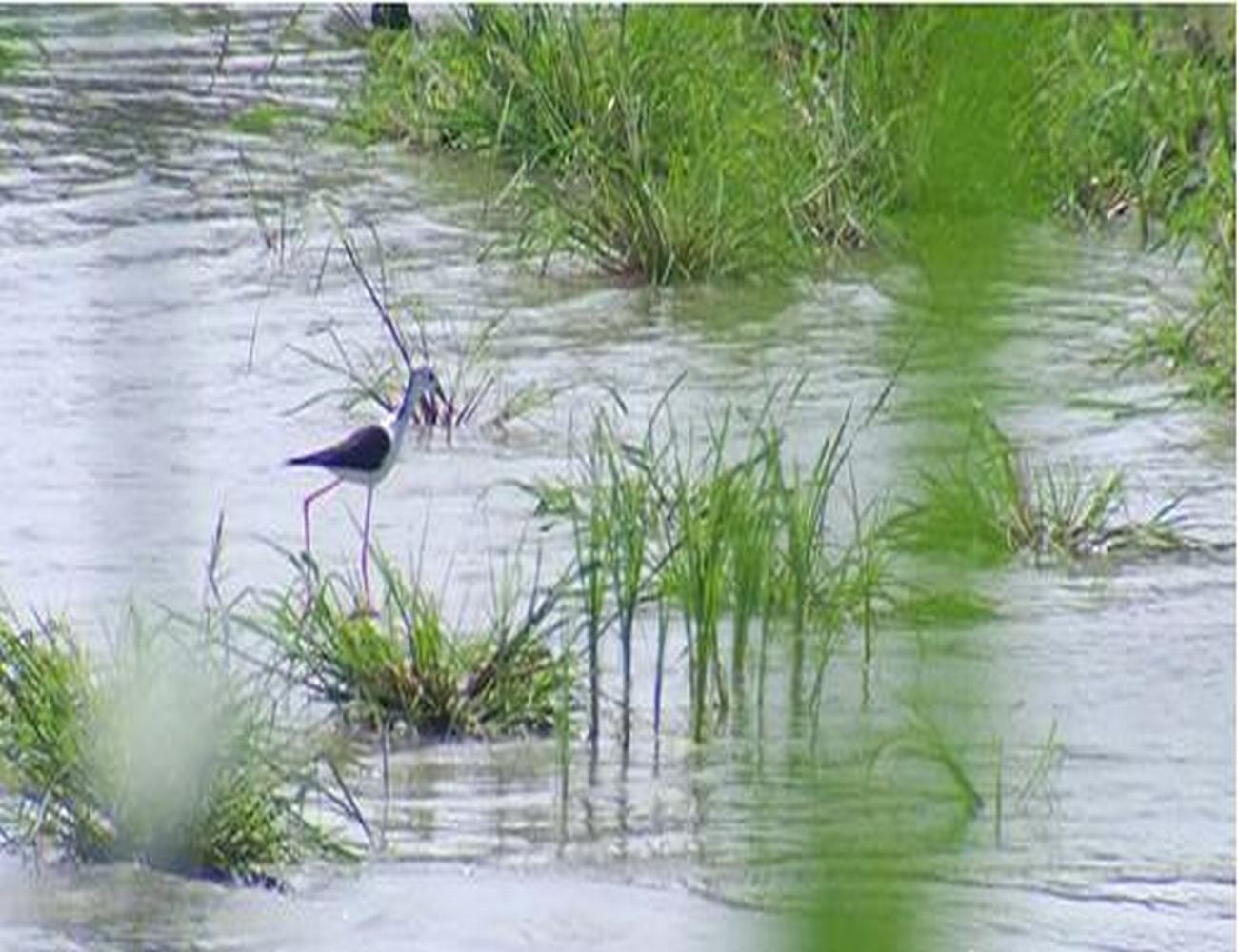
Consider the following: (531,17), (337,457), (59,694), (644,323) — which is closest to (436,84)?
(531,17)

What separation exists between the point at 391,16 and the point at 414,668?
13.0 ft

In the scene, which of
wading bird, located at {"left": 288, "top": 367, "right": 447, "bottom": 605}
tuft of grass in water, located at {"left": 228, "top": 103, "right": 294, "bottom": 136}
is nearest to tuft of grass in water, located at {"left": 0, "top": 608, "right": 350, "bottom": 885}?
wading bird, located at {"left": 288, "top": 367, "right": 447, "bottom": 605}

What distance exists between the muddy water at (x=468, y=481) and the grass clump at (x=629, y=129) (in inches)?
4.0

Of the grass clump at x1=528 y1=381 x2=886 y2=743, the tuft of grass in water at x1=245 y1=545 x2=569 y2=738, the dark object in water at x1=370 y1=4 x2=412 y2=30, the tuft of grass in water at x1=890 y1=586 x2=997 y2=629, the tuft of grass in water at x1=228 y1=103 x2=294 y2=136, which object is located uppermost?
the tuft of grass in water at x1=890 y1=586 x2=997 y2=629

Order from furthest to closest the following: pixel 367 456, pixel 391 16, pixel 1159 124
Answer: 1. pixel 391 16
2. pixel 1159 124
3. pixel 367 456

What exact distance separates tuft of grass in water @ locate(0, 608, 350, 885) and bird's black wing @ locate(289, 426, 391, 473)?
110cm

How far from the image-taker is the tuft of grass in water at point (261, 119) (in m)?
7.93

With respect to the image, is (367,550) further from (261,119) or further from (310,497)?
(261,119)

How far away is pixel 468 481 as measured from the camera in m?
5.97

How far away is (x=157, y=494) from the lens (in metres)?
1.02

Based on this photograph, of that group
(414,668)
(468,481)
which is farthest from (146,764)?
(468,481)

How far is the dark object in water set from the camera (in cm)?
848

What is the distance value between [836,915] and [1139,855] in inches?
141

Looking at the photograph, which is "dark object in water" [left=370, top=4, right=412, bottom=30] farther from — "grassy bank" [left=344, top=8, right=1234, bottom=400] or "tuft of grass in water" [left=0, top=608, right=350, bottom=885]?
"tuft of grass in water" [left=0, top=608, right=350, bottom=885]
